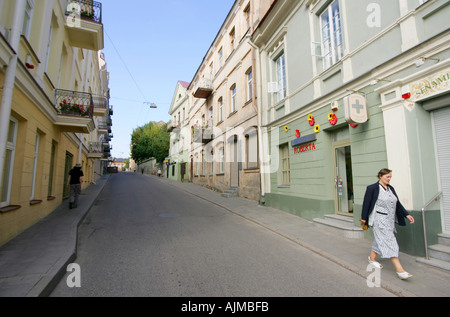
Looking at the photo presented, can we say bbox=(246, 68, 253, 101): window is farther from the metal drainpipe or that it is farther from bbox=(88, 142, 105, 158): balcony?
bbox=(88, 142, 105, 158): balcony

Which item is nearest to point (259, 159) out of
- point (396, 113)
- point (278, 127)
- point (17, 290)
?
point (278, 127)

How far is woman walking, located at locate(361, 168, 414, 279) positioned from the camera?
3.83m

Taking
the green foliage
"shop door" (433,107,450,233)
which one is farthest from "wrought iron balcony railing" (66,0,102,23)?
the green foliage

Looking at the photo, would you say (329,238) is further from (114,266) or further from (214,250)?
(114,266)

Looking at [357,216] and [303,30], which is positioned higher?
[303,30]

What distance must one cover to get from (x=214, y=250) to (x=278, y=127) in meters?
6.56

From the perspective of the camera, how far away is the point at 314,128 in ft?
25.8

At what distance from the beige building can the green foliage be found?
17.4 meters

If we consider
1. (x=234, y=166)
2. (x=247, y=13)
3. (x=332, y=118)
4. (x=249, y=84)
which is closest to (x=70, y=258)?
(x=332, y=118)

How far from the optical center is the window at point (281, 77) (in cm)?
1009

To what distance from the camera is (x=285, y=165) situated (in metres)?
10.0

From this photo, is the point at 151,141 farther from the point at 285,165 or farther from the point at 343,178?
the point at 343,178

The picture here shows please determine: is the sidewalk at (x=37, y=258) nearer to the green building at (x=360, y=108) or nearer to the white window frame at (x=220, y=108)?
the green building at (x=360, y=108)

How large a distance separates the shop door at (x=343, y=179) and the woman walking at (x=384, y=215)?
9.81 ft
